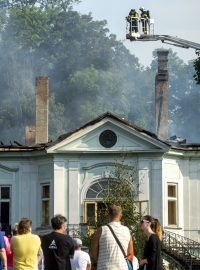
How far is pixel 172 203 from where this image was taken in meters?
54.5

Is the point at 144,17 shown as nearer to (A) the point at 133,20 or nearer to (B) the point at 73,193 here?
(A) the point at 133,20

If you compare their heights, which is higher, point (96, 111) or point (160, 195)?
point (96, 111)

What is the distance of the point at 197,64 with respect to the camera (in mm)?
42594

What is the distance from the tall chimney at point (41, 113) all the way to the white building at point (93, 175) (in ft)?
12.7

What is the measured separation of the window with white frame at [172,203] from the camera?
178 feet

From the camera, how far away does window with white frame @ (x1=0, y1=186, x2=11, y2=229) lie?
54750mm

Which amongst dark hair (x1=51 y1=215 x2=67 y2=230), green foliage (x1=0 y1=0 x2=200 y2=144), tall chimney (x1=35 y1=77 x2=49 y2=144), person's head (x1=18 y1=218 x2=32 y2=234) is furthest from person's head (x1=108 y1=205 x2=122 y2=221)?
green foliage (x1=0 y1=0 x2=200 y2=144)

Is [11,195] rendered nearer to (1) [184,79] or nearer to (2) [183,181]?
(2) [183,181]

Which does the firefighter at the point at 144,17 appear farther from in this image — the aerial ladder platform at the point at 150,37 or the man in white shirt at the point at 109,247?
the man in white shirt at the point at 109,247

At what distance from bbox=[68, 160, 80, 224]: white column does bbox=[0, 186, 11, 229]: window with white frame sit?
10.0 feet

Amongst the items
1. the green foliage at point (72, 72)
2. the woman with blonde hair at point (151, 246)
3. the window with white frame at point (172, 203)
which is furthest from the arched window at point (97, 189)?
the green foliage at point (72, 72)

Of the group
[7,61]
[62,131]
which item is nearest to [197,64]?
[62,131]

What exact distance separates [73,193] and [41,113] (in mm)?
7234

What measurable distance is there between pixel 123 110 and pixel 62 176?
74.8m
